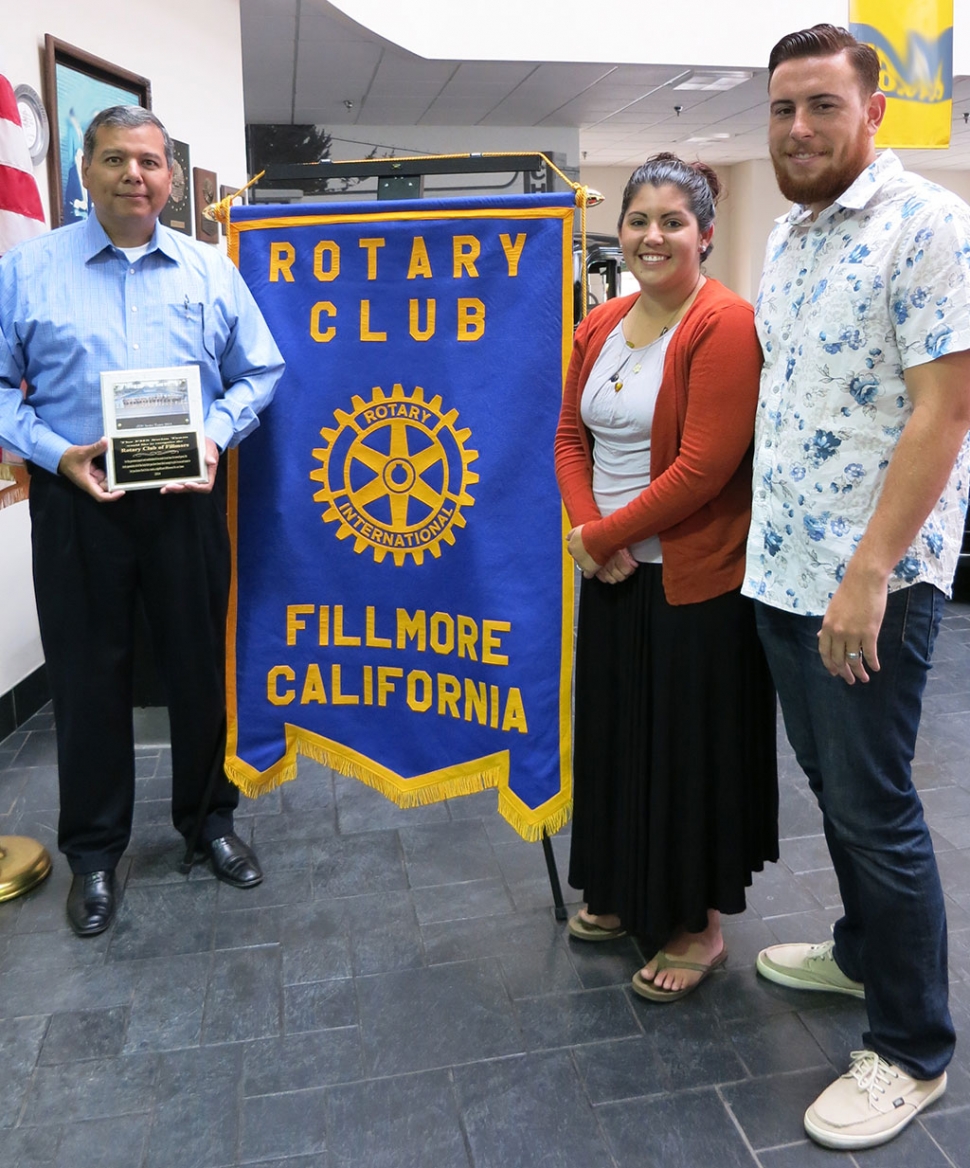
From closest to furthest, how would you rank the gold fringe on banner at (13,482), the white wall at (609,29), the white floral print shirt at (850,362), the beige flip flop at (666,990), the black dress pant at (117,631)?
the white floral print shirt at (850,362) → the beige flip flop at (666,990) → the black dress pant at (117,631) → the gold fringe on banner at (13,482) → the white wall at (609,29)

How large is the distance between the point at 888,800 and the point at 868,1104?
0.52 m

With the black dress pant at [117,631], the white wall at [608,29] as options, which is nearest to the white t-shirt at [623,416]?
the black dress pant at [117,631]

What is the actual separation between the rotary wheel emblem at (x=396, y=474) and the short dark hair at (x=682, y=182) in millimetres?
573

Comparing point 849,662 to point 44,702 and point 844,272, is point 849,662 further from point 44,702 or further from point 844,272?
point 44,702

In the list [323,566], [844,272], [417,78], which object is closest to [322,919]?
[323,566]

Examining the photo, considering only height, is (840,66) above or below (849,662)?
above

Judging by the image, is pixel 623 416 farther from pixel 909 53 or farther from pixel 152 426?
pixel 909 53

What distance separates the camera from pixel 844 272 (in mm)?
1412

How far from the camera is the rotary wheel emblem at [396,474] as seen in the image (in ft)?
6.88

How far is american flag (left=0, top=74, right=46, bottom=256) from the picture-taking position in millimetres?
2252

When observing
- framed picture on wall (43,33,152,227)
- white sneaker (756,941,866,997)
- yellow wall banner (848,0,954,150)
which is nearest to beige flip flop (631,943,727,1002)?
white sneaker (756,941,866,997)

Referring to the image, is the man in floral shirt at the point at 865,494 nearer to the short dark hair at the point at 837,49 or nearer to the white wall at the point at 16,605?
the short dark hair at the point at 837,49

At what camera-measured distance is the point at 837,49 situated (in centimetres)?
139

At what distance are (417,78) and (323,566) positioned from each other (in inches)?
285
